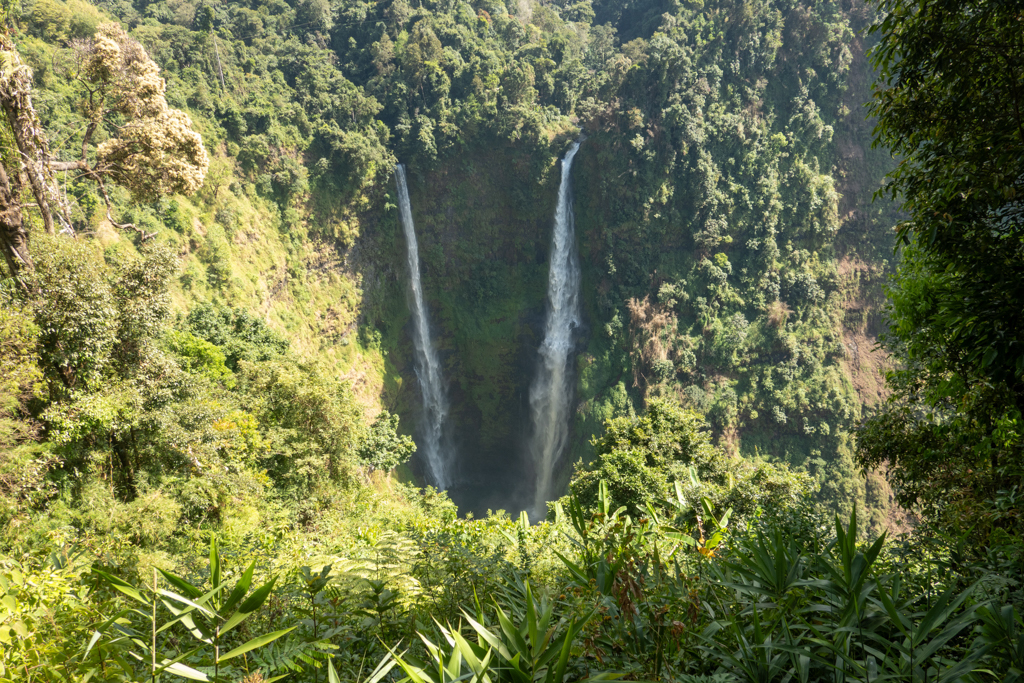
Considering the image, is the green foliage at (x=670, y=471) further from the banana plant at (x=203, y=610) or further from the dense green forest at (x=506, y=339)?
the banana plant at (x=203, y=610)

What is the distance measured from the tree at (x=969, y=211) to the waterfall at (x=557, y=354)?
2526cm

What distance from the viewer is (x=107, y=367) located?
31.2 ft

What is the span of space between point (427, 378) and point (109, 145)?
21.6 m

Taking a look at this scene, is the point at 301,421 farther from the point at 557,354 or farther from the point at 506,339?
the point at 506,339

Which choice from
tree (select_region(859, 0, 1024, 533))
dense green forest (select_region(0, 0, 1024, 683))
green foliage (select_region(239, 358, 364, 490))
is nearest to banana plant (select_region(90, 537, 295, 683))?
dense green forest (select_region(0, 0, 1024, 683))

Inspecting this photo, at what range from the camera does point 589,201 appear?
3009cm

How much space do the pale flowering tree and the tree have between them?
1255 cm

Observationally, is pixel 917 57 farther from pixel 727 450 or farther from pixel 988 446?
pixel 727 450

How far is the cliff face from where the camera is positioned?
26.7m

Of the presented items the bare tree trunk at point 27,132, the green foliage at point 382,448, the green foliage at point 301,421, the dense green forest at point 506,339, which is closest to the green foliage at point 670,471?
the dense green forest at point 506,339

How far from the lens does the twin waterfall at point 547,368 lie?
30.3 m

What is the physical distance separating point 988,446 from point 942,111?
3.15m

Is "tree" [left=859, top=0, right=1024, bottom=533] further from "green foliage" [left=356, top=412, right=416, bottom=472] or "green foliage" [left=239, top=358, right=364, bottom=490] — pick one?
"green foliage" [left=356, top=412, right=416, bottom=472]

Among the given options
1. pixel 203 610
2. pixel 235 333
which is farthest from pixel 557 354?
pixel 203 610
